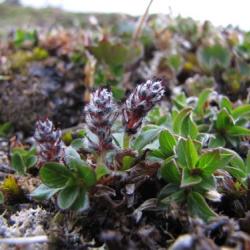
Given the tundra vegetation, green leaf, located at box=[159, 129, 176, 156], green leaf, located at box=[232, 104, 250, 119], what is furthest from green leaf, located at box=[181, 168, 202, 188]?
green leaf, located at box=[232, 104, 250, 119]

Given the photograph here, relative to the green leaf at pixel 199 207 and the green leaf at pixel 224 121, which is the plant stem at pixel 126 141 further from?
the green leaf at pixel 224 121

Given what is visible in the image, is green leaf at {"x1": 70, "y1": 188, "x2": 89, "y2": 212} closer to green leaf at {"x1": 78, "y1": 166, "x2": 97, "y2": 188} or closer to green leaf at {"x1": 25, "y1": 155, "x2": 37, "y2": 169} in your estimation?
green leaf at {"x1": 78, "y1": 166, "x2": 97, "y2": 188}

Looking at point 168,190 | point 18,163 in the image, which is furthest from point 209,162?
point 18,163

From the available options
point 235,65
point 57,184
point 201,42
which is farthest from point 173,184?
point 201,42

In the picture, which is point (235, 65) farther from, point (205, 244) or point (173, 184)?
point (205, 244)

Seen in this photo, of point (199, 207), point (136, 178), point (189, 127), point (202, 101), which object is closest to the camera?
point (199, 207)

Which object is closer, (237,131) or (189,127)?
(189,127)

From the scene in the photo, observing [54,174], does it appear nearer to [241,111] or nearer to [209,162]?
[209,162]
